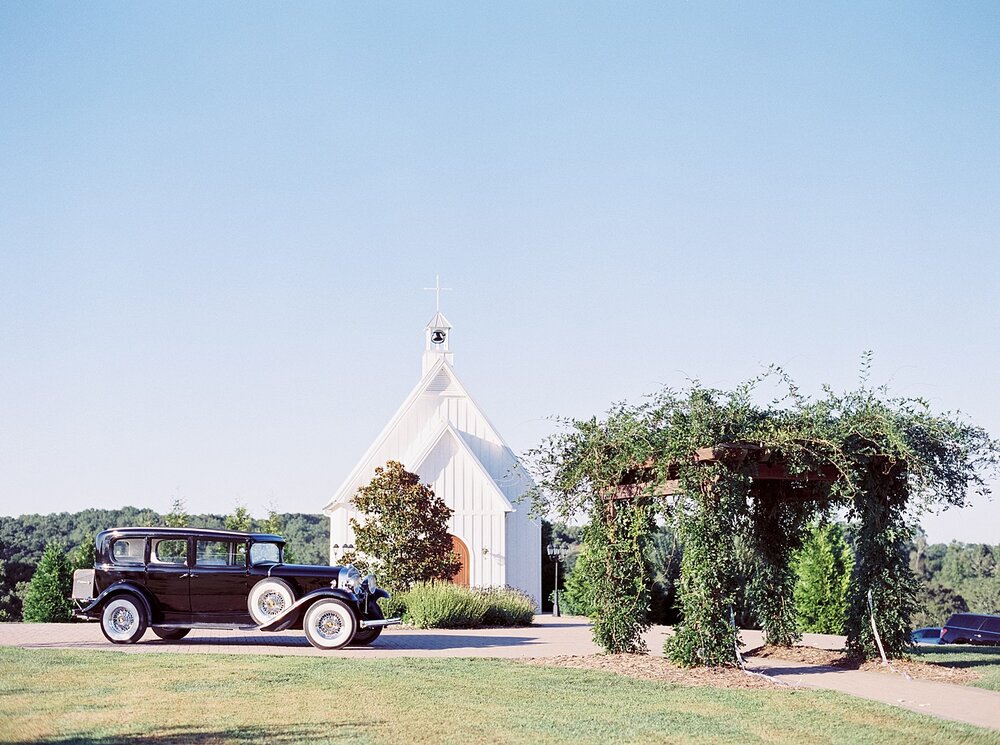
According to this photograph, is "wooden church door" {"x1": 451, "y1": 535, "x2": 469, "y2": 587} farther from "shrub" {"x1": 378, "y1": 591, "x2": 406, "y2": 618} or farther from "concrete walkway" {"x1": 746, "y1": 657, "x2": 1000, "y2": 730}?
"concrete walkway" {"x1": 746, "y1": 657, "x2": 1000, "y2": 730}

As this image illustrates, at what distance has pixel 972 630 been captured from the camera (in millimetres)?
30062

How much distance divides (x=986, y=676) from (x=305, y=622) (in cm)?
986

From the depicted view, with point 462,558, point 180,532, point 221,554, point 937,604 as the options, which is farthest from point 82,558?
point 937,604

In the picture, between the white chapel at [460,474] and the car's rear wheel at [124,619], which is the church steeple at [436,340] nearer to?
Answer: the white chapel at [460,474]

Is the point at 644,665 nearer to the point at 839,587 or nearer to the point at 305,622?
the point at 305,622

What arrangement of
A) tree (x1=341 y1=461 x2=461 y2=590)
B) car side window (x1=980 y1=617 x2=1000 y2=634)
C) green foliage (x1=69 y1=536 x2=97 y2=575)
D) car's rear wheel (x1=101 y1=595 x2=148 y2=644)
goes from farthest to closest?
car side window (x1=980 y1=617 x2=1000 y2=634) < green foliage (x1=69 y1=536 x2=97 y2=575) < tree (x1=341 y1=461 x2=461 y2=590) < car's rear wheel (x1=101 y1=595 x2=148 y2=644)

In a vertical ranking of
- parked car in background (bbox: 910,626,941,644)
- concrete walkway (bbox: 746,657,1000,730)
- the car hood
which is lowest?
parked car in background (bbox: 910,626,941,644)

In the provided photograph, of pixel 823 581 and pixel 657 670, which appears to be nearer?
pixel 657 670

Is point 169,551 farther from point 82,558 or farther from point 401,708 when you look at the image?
point 82,558

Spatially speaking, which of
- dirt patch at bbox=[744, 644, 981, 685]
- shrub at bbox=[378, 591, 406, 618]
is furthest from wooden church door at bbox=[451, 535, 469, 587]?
dirt patch at bbox=[744, 644, 981, 685]

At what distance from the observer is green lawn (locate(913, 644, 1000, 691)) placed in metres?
14.2

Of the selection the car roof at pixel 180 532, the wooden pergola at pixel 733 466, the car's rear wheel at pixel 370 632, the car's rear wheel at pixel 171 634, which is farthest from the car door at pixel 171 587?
the wooden pergola at pixel 733 466

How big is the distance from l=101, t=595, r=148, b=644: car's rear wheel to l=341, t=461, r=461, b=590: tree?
8.16 metres

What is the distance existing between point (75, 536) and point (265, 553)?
47590 millimetres
